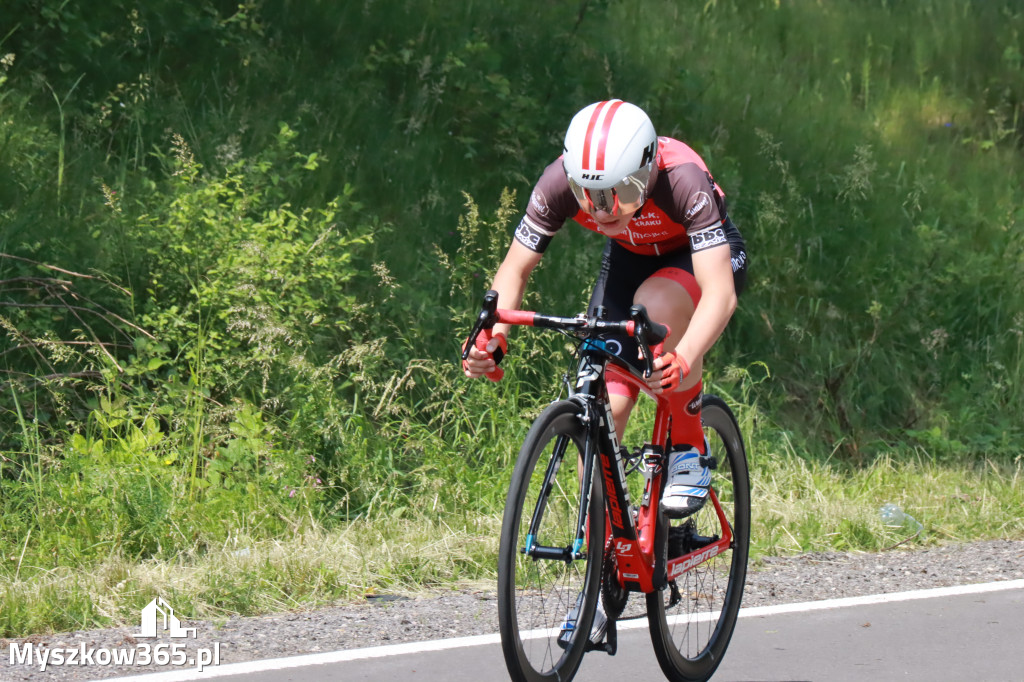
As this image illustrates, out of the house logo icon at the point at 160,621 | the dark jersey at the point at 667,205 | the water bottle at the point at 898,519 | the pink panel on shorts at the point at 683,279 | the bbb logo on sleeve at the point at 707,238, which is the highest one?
the dark jersey at the point at 667,205

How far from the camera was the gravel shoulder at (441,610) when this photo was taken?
5090mm

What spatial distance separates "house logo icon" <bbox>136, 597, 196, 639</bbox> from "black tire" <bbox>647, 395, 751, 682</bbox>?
1912 millimetres

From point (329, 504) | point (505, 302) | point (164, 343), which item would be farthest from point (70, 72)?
point (505, 302)

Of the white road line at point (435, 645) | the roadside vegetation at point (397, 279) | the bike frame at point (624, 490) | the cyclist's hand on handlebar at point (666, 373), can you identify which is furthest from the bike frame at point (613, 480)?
the roadside vegetation at point (397, 279)

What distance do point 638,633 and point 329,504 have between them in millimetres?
2240

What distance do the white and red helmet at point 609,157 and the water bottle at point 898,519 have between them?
391cm

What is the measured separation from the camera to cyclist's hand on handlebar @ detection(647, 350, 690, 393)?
3996 millimetres

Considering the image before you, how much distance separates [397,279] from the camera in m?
9.45

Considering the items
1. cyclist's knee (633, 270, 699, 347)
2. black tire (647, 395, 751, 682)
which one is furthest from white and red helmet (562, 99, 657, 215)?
black tire (647, 395, 751, 682)

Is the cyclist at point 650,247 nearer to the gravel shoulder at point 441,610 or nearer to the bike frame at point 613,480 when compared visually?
the bike frame at point 613,480

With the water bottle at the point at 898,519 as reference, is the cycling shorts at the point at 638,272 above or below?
above

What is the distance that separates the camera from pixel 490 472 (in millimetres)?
7531

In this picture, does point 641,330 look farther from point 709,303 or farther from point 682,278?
point 682,278

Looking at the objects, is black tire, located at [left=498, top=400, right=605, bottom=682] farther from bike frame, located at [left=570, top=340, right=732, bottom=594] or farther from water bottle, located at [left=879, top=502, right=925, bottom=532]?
water bottle, located at [left=879, top=502, right=925, bottom=532]
